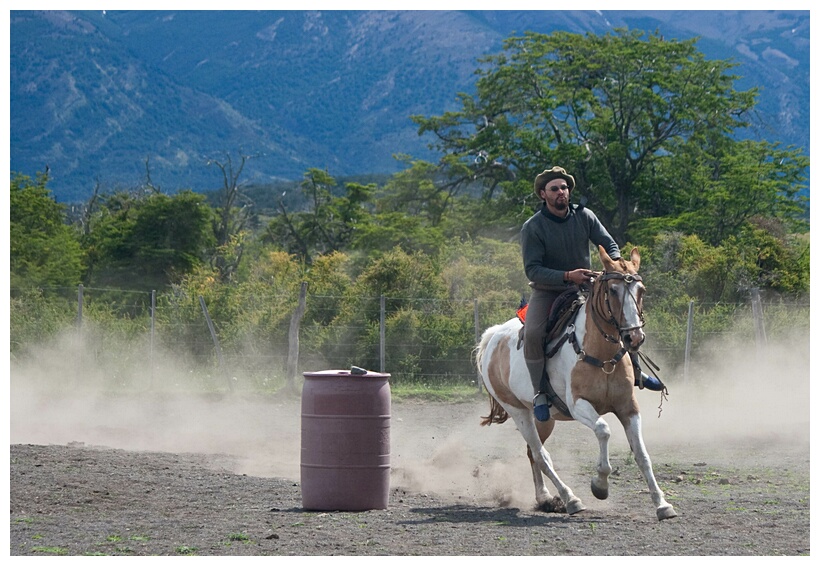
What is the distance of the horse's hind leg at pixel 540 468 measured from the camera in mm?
8974

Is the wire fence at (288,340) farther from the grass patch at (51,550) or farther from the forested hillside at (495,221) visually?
the grass patch at (51,550)

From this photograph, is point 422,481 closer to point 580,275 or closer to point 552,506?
point 552,506

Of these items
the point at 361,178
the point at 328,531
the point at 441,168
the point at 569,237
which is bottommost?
the point at 328,531

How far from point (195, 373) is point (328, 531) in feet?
48.8

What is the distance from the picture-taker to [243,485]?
34.5 feet

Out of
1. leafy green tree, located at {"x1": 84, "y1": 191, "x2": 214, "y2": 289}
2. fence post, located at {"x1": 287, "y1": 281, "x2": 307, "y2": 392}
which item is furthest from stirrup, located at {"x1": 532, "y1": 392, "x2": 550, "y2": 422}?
leafy green tree, located at {"x1": 84, "y1": 191, "x2": 214, "y2": 289}

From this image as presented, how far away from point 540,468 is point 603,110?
39.7 metres

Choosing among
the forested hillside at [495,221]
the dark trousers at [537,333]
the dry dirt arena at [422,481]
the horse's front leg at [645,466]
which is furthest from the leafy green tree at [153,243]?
the horse's front leg at [645,466]

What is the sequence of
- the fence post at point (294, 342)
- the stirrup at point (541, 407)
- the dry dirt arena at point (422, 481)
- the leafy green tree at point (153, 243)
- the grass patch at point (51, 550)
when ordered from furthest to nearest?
1. the leafy green tree at point (153, 243)
2. the fence post at point (294, 342)
3. the stirrup at point (541, 407)
4. the dry dirt arena at point (422, 481)
5. the grass patch at point (51, 550)

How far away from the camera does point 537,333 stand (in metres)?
9.35

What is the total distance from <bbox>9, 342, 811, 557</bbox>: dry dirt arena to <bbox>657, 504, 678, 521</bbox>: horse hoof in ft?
0.41

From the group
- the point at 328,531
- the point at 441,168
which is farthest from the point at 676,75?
the point at 328,531

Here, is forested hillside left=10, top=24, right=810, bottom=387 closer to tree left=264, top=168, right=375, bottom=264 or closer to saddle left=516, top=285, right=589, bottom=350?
tree left=264, top=168, right=375, bottom=264

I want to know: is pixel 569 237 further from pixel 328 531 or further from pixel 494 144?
pixel 494 144
